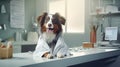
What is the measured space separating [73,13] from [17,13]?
1.21 metres

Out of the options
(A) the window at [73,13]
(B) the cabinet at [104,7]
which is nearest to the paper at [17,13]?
(A) the window at [73,13]

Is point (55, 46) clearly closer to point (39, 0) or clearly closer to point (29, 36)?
point (29, 36)

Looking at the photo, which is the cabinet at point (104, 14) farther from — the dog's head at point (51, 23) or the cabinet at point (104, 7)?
the dog's head at point (51, 23)

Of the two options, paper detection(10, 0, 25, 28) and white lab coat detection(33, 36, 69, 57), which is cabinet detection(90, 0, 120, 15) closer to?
white lab coat detection(33, 36, 69, 57)

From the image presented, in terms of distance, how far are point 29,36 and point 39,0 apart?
2.84 ft

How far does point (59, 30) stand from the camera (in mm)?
1646

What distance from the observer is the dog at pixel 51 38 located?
5.19 ft

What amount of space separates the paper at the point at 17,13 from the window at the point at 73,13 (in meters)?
0.78

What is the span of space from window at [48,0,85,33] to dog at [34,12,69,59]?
2317 mm

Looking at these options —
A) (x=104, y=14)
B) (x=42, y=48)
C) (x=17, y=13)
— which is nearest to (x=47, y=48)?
(x=42, y=48)

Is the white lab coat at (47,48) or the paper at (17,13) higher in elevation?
the paper at (17,13)

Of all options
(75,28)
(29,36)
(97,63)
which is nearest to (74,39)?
(75,28)

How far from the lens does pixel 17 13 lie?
4.56m

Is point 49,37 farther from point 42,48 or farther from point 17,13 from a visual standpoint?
point 17,13
